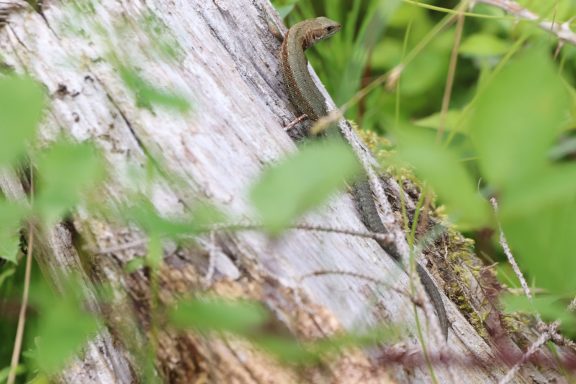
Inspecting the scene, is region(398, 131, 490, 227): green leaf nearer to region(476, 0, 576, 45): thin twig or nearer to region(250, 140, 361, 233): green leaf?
region(250, 140, 361, 233): green leaf

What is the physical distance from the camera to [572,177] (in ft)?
1.41

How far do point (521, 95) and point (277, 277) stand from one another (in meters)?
0.76

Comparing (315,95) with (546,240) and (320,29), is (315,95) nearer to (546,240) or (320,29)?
(320,29)

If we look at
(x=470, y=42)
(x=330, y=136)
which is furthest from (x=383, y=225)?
(x=470, y=42)

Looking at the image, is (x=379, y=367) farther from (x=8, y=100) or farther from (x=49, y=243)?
(x=8, y=100)

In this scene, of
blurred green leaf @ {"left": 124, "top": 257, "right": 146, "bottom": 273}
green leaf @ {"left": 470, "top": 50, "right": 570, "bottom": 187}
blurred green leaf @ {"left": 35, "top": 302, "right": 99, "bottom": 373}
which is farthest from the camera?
blurred green leaf @ {"left": 124, "top": 257, "right": 146, "bottom": 273}

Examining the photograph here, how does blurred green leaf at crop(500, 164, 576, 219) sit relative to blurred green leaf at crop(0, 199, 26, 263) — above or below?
below

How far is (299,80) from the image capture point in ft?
6.68

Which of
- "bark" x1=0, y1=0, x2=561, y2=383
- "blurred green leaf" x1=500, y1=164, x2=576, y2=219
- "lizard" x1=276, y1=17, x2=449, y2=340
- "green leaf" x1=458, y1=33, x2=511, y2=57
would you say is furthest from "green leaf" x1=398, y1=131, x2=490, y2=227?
"green leaf" x1=458, y1=33, x2=511, y2=57

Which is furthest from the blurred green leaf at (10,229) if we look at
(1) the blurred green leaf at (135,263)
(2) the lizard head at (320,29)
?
(2) the lizard head at (320,29)

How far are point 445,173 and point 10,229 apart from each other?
3.75ft

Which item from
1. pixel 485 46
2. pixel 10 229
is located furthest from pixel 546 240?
pixel 485 46

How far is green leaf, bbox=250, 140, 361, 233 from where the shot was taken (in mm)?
424

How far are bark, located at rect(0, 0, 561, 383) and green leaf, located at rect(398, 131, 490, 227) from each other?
53 cm
